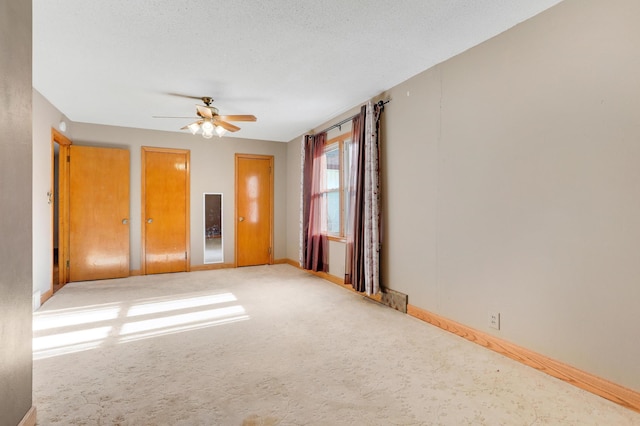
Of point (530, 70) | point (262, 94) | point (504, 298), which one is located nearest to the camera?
point (530, 70)

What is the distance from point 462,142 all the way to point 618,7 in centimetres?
127

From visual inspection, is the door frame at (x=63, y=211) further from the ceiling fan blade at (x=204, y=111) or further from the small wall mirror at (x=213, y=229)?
the ceiling fan blade at (x=204, y=111)

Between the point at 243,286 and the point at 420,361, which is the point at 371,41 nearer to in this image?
the point at 420,361

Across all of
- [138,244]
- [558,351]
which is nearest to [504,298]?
[558,351]

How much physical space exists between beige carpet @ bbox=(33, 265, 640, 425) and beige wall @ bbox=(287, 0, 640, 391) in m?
0.37

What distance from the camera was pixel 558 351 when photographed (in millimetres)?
2248

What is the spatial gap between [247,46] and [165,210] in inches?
154

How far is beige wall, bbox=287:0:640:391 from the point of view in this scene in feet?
6.43

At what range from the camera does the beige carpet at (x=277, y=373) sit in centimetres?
183

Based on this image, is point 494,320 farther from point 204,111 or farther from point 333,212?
point 204,111

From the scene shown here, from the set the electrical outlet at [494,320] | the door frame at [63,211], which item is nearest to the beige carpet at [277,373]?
the electrical outlet at [494,320]

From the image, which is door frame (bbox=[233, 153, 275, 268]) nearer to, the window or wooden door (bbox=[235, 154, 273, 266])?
wooden door (bbox=[235, 154, 273, 266])

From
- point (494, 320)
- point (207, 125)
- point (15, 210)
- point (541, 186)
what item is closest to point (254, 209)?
point (207, 125)

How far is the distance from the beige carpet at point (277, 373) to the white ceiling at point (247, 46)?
254 centimetres
